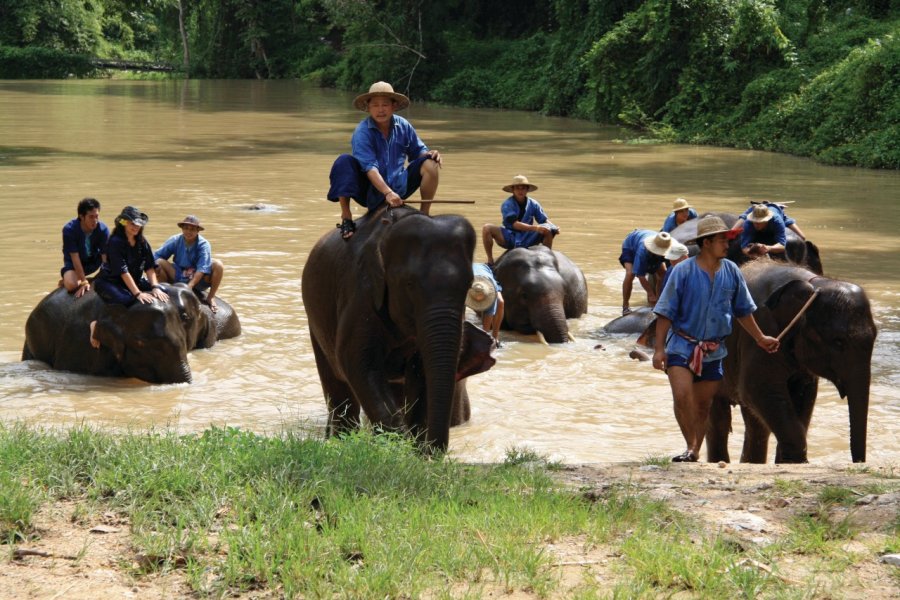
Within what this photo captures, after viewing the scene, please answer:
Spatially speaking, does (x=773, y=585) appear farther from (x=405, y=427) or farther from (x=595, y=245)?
(x=595, y=245)

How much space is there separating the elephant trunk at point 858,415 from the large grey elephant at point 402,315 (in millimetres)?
2132

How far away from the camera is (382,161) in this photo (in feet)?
25.4

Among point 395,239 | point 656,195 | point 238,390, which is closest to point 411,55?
point 656,195

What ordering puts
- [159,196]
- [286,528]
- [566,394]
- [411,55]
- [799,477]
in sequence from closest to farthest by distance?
[286,528] → [799,477] → [566,394] → [159,196] → [411,55]

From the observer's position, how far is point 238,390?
10.2 meters

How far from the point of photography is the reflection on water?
9414 mm

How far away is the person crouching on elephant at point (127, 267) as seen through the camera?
10.2 m

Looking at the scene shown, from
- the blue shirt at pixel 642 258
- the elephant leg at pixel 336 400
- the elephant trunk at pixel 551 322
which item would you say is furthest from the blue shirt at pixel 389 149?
the blue shirt at pixel 642 258

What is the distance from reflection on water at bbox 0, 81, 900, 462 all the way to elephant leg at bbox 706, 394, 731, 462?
0.34 meters

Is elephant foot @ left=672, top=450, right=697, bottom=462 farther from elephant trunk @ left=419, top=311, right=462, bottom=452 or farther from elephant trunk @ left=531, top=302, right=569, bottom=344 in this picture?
elephant trunk @ left=531, top=302, right=569, bottom=344

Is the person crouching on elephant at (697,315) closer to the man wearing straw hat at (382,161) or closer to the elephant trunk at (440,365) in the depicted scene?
the elephant trunk at (440,365)

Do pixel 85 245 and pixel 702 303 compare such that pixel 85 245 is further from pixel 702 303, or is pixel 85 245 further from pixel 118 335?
pixel 702 303

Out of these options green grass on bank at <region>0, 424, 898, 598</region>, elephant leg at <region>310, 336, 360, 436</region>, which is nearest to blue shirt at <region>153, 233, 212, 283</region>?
elephant leg at <region>310, 336, 360, 436</region>

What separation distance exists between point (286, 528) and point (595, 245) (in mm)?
12765
